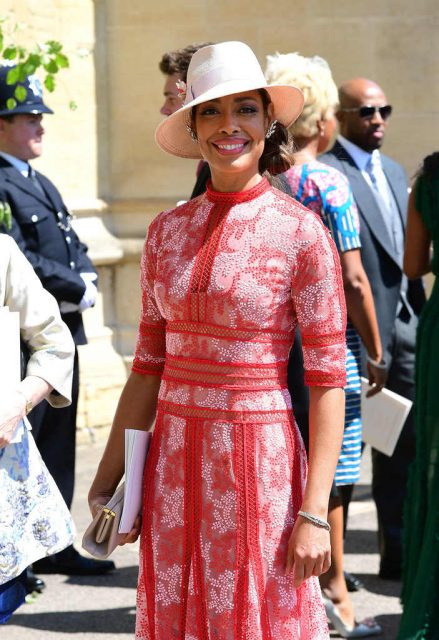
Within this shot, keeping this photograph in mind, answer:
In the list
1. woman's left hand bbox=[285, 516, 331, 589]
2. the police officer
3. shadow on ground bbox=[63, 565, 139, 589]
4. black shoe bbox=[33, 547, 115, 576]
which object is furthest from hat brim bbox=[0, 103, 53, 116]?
woman's left hand bbox=[285, 516, 331, 589]

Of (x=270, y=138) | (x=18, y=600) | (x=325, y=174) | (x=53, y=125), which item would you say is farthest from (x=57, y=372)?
(x=53, y=125)

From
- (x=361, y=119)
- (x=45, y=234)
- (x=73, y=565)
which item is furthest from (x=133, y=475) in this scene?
(x=361, y=119)

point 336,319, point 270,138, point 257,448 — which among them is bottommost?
point 257,448

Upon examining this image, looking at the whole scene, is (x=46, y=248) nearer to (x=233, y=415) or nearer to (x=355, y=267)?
(x=355, y=267)

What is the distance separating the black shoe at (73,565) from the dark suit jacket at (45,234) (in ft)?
3.01

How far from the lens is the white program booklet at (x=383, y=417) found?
504 centimetres

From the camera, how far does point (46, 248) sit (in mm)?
5555

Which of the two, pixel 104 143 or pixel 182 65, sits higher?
pixel 182 65

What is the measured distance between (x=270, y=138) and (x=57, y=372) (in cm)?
83

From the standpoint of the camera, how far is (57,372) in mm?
3488

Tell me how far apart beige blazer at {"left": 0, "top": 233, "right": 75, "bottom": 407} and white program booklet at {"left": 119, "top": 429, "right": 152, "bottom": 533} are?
488 mm

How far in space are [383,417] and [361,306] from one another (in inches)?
20.3

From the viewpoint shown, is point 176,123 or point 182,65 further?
point 182,65

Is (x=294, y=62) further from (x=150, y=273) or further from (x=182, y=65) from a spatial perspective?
(x=150, y=273)
